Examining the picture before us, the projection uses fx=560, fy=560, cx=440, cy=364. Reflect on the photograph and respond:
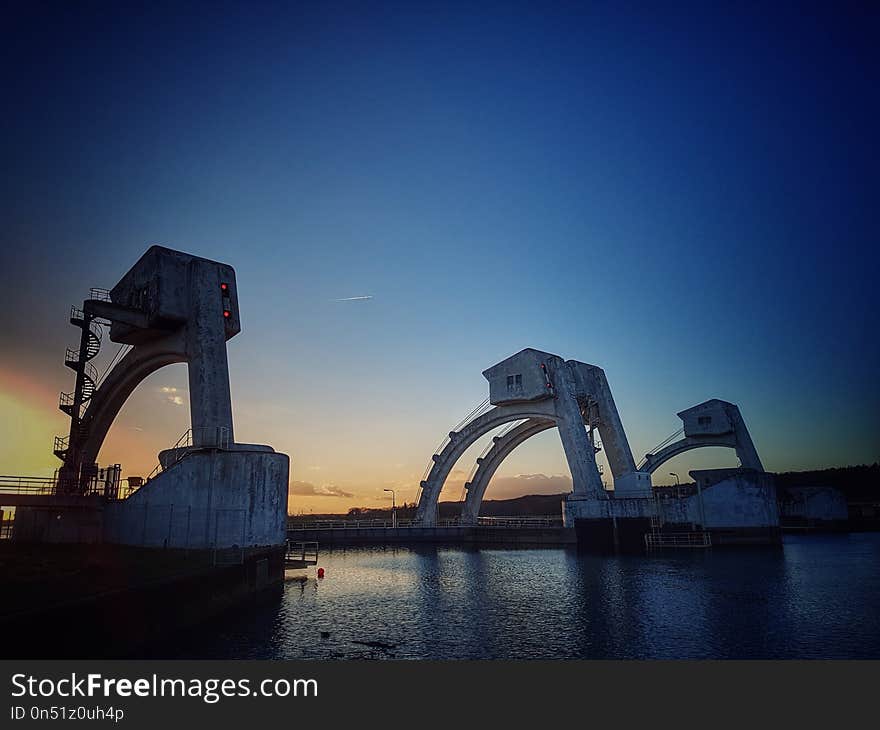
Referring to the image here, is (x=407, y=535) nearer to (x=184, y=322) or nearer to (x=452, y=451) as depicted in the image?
(x=452, y=451)

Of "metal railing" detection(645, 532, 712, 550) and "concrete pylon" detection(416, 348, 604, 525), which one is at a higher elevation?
"concrete pylon" detection(416, 348, 604, 525)

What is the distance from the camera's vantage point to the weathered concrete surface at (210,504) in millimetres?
21391

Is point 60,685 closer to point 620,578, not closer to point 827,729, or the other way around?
point 827,729

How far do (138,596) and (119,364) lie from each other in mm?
21145

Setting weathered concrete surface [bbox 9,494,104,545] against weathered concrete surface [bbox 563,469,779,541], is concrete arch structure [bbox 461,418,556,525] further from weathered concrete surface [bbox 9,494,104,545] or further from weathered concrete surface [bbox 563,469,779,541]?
weathered concrete surface [bbox 9,494,104,545]

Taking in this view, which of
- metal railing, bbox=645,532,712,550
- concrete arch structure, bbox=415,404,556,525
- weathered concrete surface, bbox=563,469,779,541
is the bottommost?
metal railing, bbox=645,532,712,550

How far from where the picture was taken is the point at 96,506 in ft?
84.9

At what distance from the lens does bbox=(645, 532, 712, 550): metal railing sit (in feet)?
139

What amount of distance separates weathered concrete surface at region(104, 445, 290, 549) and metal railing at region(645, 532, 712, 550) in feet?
101

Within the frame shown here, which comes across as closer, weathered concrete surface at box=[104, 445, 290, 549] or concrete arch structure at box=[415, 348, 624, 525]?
weathered concrete surface at box=[104, 445, 290, 549]

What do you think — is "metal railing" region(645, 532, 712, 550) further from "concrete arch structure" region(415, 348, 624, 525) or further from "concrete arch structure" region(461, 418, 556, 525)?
"concrete arch structure" region(461, 418, 556, 525)

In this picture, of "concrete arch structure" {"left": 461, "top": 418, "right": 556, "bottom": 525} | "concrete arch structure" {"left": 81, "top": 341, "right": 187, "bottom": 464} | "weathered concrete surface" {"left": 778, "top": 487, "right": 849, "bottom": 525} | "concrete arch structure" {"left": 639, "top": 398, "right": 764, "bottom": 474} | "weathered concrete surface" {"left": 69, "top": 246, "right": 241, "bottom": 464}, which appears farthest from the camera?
"weathered concrete surface" {"left": 778, "top": 487, "right": 849, "bottom": 525}

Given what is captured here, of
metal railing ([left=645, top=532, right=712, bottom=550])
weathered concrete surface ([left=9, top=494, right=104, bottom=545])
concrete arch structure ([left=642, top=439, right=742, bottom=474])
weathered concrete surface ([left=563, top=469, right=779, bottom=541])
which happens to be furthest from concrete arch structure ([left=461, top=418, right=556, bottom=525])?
weathered concrete surface ([left=9, top=494, right=104, bottom=545])

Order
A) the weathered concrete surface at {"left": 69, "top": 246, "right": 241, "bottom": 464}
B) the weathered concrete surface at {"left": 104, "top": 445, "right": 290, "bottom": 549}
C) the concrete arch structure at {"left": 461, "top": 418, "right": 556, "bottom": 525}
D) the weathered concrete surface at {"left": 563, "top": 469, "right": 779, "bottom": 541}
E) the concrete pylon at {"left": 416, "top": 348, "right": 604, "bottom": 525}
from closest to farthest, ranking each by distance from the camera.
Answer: the weathered concrete surface at {"left": 104, "top": 445, "right": 290, "bottom": 549} → the weathered concrete surface at {"left": 69, "top": 246, "right": 241, "bottom": 464} → the weathered concrete surface at {"left": 563, "top": 469, "right": 779, "bottom": 541} → the concrete pylon at {"left": 416, "top": 348, "right": 604, "bottom": 525} → the concrete arch structure at {"left": 461, "top": 418, "right": 556, "bottom": 525}
